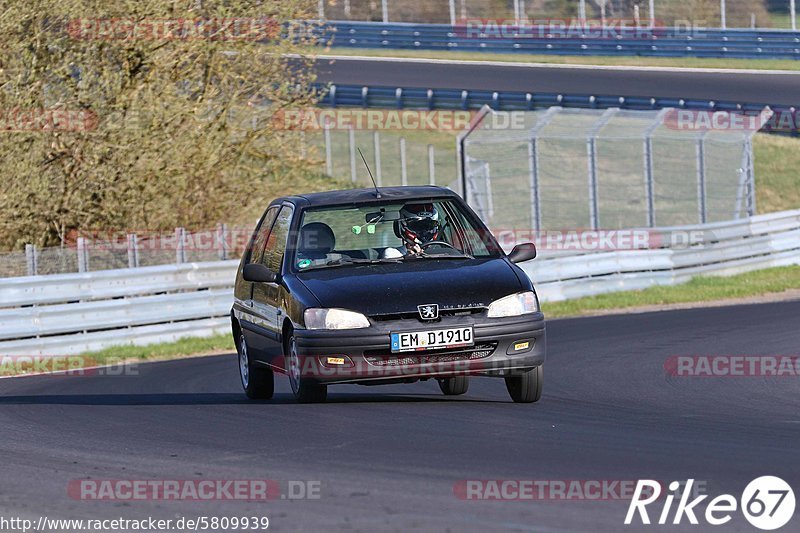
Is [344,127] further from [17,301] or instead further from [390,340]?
[390,340]

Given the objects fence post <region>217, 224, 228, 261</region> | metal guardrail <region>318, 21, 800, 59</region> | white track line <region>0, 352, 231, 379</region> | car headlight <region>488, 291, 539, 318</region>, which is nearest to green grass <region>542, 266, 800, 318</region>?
fence post <region>217, 224, 228, 261</region>

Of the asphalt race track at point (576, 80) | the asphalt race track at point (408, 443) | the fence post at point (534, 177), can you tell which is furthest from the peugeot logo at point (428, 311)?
the asphalt race track at point (576, 80)

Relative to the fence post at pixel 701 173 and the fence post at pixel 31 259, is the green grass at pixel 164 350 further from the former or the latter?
the fence post at pixel 701 173

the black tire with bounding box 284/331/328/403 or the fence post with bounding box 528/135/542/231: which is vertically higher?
the black tire with bounding box 284/331/328/403

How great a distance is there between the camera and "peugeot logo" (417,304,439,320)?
9.15 m

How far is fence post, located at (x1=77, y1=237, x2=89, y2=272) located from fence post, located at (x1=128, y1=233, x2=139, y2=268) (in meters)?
0.72

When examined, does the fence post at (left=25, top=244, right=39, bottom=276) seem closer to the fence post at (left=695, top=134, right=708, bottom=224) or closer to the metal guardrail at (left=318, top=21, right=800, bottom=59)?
the fence post at (left=695, top=134, right=708, bottom=224)

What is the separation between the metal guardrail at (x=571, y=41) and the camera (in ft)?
126

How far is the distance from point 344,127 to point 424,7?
645 inches

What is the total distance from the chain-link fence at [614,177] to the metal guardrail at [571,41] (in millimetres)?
3020
